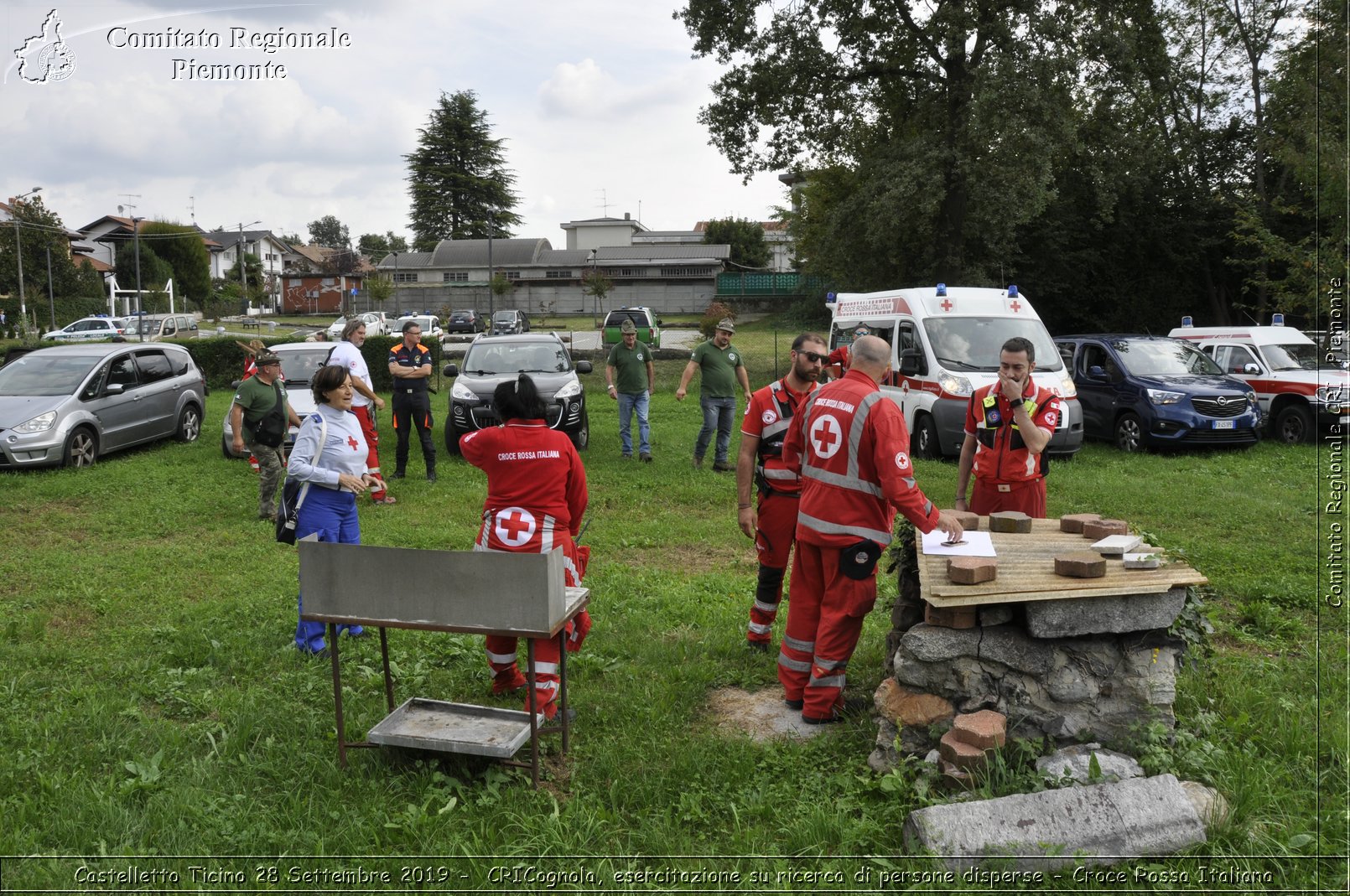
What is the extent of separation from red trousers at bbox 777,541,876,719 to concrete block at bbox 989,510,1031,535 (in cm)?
95

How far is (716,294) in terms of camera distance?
5541 cm

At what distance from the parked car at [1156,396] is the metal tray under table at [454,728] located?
1181cm

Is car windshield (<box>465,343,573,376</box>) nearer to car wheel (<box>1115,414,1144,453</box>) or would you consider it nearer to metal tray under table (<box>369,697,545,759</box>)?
car wheel (<box>1115,414,1144,453</box>)

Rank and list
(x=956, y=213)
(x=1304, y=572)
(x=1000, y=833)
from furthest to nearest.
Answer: (x=956, y=213)
(x=1304, y=572)
(x=1000, y=833)

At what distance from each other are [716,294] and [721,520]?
46728 mm

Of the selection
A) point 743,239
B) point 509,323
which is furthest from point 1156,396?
point 743,239

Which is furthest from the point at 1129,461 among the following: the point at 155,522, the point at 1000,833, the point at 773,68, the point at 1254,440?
the point at 773,68

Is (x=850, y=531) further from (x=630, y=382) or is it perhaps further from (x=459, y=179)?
(x=459, y=179)

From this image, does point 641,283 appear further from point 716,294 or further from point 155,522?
point 155,522

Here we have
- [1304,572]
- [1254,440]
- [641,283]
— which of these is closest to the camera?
[1304,572]

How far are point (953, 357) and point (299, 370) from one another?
30.5 ft

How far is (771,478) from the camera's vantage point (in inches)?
217

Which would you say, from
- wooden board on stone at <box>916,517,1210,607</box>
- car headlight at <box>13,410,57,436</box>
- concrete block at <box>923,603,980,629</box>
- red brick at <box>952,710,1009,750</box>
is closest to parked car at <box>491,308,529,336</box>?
car headlight at <box>13,410,57,436</box>

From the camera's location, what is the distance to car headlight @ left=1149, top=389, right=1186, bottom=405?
13430 mm
